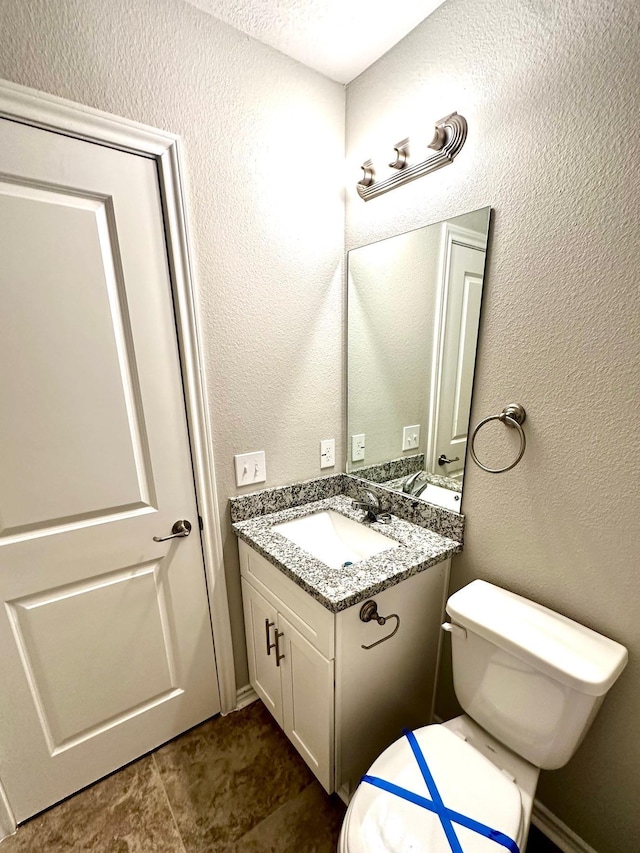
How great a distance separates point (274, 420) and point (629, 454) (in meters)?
1.06

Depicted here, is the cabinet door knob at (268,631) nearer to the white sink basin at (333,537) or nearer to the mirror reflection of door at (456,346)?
the white sink basin at (333,537)

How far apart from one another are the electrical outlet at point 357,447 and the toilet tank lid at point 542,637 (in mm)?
683

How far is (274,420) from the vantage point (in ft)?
4.54

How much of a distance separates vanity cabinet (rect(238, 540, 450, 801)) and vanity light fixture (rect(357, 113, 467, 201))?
128 centimetres

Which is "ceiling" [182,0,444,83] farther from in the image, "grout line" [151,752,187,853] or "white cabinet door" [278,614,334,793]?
"grout line" [151,752,187,853]

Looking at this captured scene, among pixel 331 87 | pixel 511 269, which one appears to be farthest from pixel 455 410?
pixel 331 87

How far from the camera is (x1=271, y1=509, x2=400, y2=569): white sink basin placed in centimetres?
131

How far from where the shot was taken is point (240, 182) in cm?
117

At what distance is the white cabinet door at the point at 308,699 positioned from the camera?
3.35 ft

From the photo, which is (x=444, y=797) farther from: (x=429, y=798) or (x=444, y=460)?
(x=444, y=460)

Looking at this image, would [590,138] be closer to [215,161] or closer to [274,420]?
[215,161]

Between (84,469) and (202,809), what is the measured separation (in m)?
1.18

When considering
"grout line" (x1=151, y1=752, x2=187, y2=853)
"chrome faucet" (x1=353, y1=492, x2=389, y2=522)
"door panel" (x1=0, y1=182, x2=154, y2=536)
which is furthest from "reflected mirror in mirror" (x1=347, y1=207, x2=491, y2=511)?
"grout line" (x1=151, y1=752, x2=187, y2=853)

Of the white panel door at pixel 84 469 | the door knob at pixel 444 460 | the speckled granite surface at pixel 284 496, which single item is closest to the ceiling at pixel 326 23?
the white panel door at pixel 84 469
